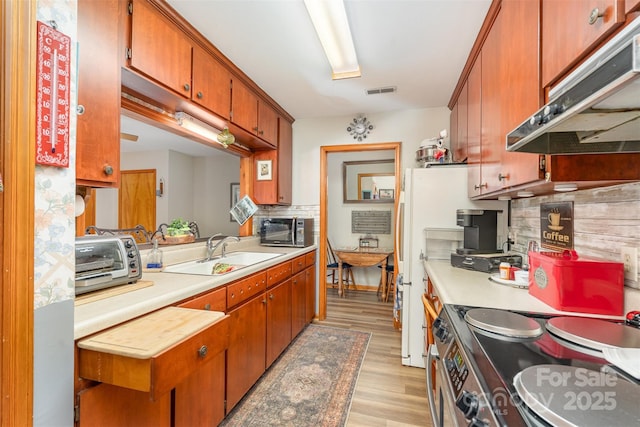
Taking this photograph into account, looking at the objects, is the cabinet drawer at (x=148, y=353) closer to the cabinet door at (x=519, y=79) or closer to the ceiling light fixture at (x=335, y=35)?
the cabinet door at (x=519, y=79)

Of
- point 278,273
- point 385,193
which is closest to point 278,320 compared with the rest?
point 278,273

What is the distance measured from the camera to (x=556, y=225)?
1.51 metres

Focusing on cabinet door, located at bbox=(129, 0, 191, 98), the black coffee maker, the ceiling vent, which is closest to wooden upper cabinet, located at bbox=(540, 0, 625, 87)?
the black coffee maker

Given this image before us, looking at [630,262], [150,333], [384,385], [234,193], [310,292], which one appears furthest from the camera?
[234,193]

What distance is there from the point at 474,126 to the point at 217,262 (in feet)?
7.19

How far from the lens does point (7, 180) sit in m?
0.68

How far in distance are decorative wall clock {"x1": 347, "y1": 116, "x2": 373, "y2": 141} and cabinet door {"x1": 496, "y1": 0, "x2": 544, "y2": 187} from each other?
1.82 metres

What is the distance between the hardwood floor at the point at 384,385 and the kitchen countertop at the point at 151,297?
113cm

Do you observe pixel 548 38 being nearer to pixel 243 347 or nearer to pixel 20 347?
pixel 20 347

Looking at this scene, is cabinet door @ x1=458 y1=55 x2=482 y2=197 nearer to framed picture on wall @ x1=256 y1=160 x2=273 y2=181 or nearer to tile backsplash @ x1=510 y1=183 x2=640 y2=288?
tile backsplash @ x1=510 y1=183 x2=640 y2=288

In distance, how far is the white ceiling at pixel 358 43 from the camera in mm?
1619

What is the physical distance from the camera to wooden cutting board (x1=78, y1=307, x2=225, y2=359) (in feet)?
2.74

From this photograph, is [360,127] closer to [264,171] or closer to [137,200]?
[264,171]

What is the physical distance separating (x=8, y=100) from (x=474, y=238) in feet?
8.10
